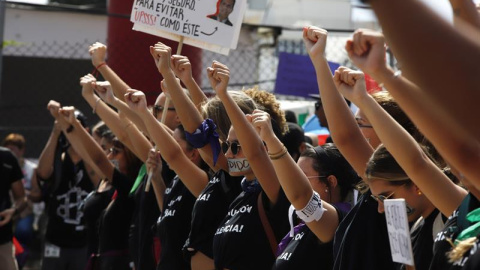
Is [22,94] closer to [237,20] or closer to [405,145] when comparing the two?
[237,20]

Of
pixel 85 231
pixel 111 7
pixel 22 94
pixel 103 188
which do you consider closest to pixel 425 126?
pixel 103 188

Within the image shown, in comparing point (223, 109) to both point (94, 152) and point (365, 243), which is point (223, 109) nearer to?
point (365, 243)

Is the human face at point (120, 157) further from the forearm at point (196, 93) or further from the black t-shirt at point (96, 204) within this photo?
the forearm at point (196, 93)

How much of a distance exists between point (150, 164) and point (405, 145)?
9.51 feet

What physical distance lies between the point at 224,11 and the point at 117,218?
195cm

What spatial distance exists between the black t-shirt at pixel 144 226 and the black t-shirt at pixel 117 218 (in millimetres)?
276

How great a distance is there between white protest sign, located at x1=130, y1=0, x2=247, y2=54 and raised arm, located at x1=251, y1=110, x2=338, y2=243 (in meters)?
1.63

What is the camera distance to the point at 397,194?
3.01 m

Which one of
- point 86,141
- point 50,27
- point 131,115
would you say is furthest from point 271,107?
point 50,27

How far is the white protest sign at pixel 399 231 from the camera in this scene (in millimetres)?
2408

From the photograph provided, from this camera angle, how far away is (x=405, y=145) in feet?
8.21

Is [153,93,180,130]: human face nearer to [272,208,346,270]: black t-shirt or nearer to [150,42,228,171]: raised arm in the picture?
[150,42,228,171]: raised arm

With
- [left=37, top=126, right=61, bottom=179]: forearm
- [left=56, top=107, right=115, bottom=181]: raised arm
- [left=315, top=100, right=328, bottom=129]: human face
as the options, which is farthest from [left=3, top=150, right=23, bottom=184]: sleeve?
[left=315, top=100, right=328, bottom=129]: human face

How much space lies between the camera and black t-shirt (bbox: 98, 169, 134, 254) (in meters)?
6.12
